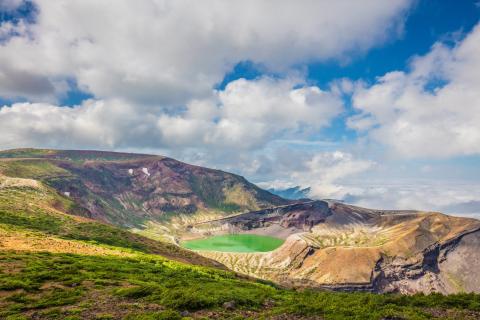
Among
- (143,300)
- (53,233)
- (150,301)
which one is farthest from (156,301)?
(53,233)

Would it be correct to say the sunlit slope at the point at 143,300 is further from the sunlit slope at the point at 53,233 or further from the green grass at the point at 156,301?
the sunlit slope at the point at 53,233

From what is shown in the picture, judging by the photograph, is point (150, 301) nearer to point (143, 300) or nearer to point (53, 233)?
point (143, 300)

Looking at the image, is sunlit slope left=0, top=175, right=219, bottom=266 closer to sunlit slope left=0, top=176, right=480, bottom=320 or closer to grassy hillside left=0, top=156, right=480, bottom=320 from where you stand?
sunlit slope left=0, top=176, right=480, bottom=320

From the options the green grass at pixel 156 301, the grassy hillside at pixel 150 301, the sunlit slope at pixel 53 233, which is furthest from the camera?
the sunlit slope at pixel 53 233

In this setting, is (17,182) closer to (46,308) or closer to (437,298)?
(46,308)

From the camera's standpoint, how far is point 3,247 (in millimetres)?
51219

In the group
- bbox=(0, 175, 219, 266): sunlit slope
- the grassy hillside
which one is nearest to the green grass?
the grassy hillside

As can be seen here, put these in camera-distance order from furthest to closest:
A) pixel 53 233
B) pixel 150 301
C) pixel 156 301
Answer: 1. pixel 53 233
2. pixel 150 301
3. pixel 156 301

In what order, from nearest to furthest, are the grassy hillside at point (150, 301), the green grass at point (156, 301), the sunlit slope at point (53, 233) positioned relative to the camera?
the grassy hillside at point (150, 301) → the green grass at point (156, 301) → the sunlit slope at point (53, 233)

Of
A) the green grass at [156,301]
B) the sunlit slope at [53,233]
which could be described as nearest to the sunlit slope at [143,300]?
the green grass at [156,301]

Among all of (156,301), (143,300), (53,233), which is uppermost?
(156,301)

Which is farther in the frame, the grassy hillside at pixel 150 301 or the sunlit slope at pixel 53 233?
the sunlit slope at pixel 53 233

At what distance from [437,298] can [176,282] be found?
2836cm

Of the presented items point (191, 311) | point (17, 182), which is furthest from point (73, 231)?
point (17, 182)
